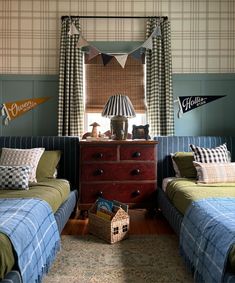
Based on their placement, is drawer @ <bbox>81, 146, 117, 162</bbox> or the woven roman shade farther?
the woven roman shade

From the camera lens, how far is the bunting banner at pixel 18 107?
421cm

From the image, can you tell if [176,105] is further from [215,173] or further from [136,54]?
[215,173]

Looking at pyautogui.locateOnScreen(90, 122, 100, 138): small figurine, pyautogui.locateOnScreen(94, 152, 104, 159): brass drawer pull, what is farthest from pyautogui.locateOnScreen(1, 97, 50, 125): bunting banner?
pyautogui.locateOnScreen(94, 152, 104, 159): brass drawer pull

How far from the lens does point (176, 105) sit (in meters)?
4.26

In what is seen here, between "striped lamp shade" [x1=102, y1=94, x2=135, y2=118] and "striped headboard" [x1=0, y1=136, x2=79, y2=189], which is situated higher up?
"striped lamp shade" [x1=102, y1=94, x2=135, y2=118]

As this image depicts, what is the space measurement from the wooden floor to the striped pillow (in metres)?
0.63

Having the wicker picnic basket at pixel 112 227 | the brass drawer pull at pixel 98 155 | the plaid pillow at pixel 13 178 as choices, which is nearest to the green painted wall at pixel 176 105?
the brass drawer pull at pixel 98 155

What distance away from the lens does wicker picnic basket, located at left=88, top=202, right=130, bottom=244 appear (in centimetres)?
287

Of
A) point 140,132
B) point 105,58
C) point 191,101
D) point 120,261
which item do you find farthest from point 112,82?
point 120,261

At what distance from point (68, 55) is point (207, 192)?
2496 millimetres

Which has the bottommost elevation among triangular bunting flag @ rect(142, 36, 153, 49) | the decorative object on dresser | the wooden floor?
the wooden floor

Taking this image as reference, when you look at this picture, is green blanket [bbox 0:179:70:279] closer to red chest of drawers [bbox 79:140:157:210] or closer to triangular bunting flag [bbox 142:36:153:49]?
red chest of drawers [bbox 79:140:157:210]

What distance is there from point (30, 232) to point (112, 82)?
2751 millimetres

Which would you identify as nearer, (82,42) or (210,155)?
(210,155)
